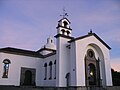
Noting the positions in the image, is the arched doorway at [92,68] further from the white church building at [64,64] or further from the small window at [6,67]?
the small window at [6,67]

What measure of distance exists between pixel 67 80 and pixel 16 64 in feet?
29.7

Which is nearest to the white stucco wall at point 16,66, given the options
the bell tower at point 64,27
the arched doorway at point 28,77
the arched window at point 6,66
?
the arched window at point 6,66

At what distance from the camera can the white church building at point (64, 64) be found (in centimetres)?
1936

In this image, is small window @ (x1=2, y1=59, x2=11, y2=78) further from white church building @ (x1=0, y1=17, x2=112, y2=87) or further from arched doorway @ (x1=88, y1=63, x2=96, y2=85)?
arched doorway @ (x1=88, y1=63, x2=96, y2=85)

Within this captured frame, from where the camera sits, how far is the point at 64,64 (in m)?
20.4

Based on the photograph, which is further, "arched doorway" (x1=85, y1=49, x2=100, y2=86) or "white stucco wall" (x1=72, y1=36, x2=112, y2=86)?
"arched doorway" (x1=85, y1=49, x2=100, y2=86)

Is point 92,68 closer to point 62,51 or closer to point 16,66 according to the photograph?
point 62,51

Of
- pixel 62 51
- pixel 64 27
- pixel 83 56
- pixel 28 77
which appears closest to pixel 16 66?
pixel 28 77

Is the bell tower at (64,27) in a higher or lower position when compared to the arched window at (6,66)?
higher

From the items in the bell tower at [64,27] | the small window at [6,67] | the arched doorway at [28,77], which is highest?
the bell tower at [64,27]

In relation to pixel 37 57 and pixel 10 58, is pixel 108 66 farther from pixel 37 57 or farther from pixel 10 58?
pixel 10 58

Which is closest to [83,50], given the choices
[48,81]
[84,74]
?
[84,74]

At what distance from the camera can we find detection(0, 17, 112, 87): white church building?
19359 millimetres

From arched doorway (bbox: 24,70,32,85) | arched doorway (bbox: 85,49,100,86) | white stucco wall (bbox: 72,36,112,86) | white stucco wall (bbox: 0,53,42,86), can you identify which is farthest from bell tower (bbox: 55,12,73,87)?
arched doorway (bbox: 24,70,32,85)
